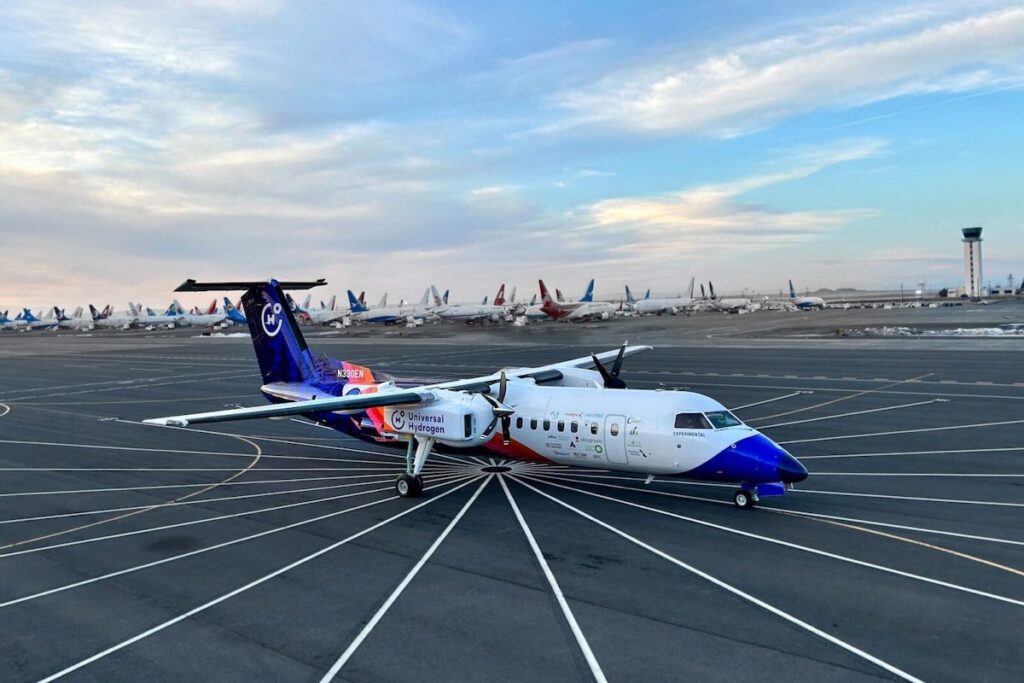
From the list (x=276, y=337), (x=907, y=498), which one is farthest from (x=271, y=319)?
(x=907, y=498)

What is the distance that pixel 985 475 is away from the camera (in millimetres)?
21641

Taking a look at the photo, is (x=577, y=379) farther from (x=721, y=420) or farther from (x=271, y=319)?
(x=271, y=319)

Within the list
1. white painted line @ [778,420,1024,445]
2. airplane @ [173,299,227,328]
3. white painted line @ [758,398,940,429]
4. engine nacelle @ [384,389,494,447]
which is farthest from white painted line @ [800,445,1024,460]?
airplane @ [173,299,227,328]

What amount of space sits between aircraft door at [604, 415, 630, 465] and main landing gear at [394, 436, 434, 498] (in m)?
5.25

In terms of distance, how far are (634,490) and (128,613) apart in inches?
528

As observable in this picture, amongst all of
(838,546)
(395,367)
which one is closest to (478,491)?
(838,546)

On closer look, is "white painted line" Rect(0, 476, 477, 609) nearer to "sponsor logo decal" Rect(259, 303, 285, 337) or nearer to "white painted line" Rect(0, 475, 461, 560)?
"white painted line" Rect(0, 475, 461, 560)

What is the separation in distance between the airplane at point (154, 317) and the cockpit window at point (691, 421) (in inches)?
7387

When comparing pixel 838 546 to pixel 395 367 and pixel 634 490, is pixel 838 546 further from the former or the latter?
pixel 395 367

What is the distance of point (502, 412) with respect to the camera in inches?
811

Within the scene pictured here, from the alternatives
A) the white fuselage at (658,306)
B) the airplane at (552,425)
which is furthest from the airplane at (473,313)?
the airplane at (552,425)

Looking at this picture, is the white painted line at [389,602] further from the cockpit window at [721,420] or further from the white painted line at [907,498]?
the white painted line at [907,498]

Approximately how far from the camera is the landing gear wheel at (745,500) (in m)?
18.7

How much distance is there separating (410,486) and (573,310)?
4537 inches
